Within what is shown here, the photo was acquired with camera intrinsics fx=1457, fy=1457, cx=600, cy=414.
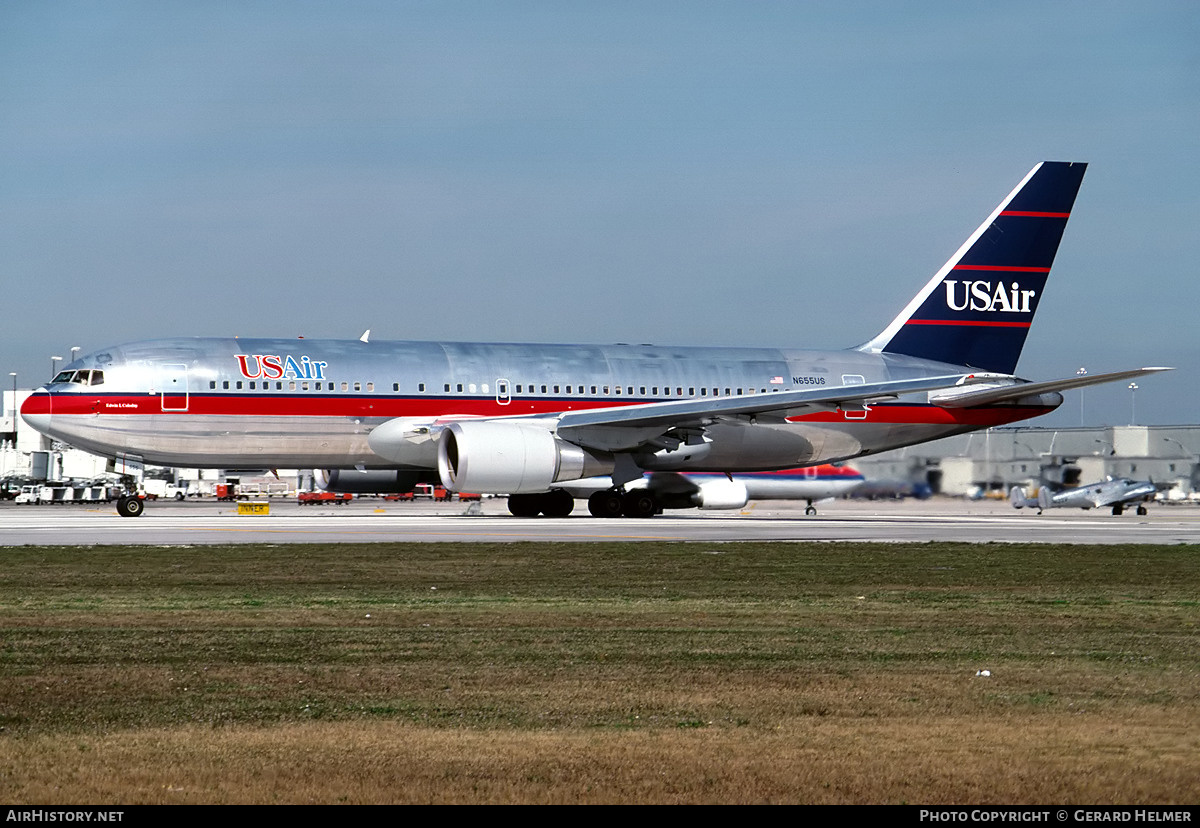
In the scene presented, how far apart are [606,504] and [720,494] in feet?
22.7

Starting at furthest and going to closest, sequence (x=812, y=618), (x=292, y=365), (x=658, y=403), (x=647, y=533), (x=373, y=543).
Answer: (x=658, y=403)
(x=292, y=365)
(x=647, y=533)
(x=373, y=543)
(x=812, y=618)

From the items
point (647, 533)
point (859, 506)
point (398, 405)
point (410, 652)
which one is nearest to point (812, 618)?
point (410, 652)

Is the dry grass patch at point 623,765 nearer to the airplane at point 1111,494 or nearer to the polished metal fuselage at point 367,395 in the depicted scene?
the polished metal fuselage at point 367,395

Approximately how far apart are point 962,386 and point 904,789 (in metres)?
34.4

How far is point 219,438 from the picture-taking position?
35438mm

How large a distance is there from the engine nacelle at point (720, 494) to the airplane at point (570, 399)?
10.2ft

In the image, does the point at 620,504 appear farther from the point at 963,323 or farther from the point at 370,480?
the point at 963,323

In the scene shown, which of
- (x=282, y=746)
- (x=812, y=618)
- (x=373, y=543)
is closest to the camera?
(x=282, y=746)

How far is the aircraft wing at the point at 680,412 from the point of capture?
1382 inches

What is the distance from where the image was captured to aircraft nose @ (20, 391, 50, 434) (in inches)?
1385

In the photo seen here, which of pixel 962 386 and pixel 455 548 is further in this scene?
pixel 962 386

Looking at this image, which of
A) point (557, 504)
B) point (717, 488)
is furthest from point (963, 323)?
point (557, 504)

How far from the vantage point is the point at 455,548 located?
23.8 m
